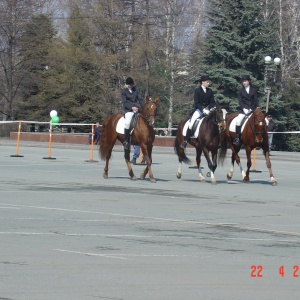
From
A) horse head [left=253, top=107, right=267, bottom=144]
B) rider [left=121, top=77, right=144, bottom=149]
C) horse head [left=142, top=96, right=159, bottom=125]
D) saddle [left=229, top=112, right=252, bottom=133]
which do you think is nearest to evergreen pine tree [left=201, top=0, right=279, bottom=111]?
saddle [left=229, top=112, right=252, bottom=133]

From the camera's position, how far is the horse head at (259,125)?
958 inches

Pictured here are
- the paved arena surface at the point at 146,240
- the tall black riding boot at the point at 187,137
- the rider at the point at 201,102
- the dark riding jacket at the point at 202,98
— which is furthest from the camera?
the tall black riding boot at the point at 187,137

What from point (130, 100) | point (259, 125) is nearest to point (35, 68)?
point (130, 100)

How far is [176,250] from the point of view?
1202cm

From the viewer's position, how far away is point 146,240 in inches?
509

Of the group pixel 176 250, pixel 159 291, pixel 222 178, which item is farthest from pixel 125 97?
pixel 159 291

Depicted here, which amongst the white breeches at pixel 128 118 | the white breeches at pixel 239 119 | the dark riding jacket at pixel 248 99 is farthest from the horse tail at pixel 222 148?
the white breeches at pixel 128 118

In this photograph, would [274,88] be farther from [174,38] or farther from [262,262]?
[262,262]

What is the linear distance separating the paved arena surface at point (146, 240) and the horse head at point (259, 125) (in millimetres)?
1288

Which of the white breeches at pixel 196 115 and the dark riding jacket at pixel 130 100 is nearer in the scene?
the white breeches at pixel 196 115

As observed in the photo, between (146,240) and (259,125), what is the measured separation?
11907 mm

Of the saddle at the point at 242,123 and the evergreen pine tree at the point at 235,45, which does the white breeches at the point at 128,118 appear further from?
the evergreen pine tree at the point at 235,45

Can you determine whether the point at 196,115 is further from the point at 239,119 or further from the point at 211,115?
the point at 239,119

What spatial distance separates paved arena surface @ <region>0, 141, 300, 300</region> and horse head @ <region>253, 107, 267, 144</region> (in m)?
1.29
